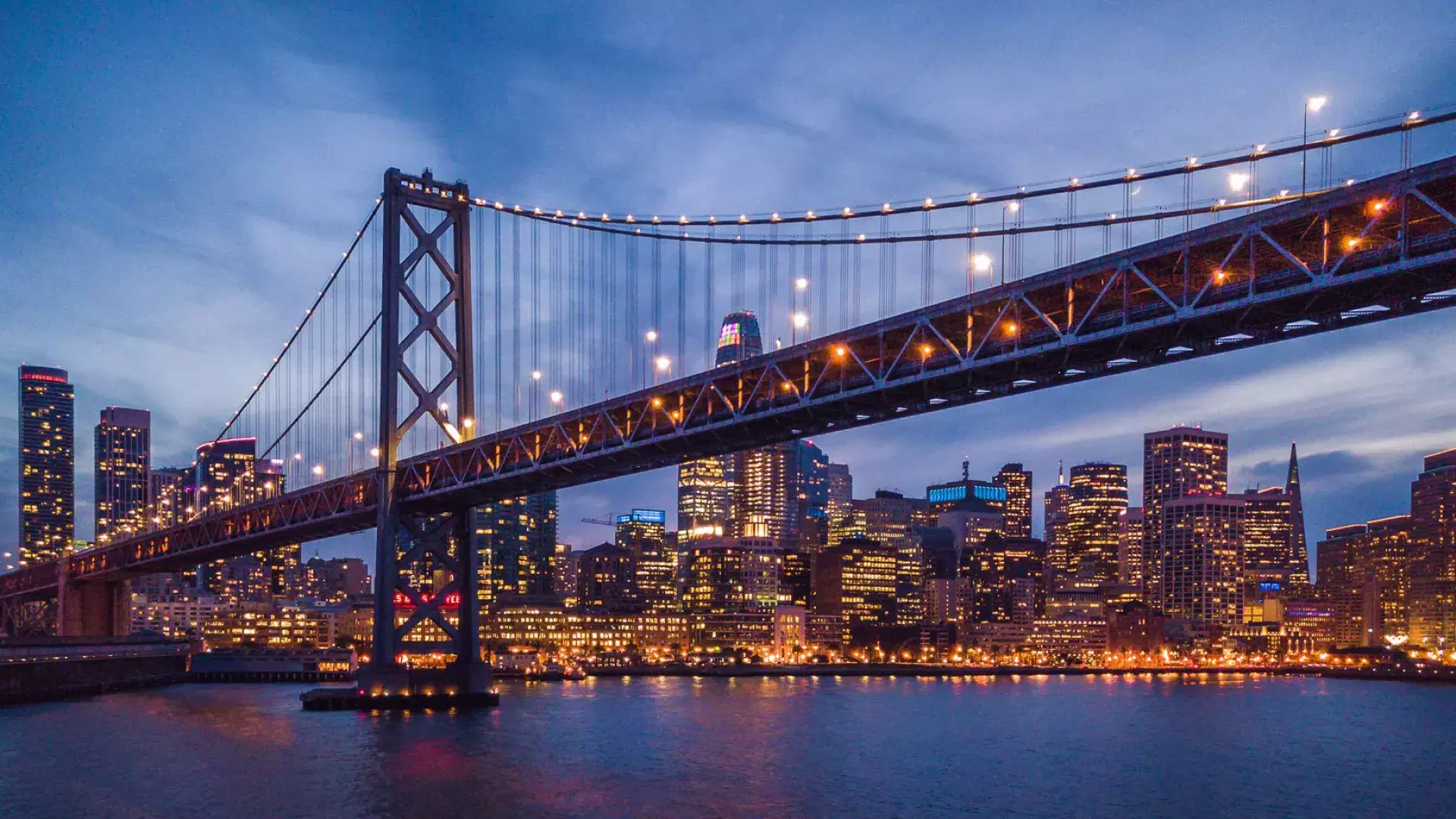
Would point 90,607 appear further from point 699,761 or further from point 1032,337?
point 1032,337

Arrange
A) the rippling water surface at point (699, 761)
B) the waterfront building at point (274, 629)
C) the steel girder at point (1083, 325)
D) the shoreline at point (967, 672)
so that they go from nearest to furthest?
1. the steel girder at point (1083, 325)
2. the rippling water surface at point (699, 761)
3. the shoreline at point (967, 672)
4. the waterfront building at point (274, 629)

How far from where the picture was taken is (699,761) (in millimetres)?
46562

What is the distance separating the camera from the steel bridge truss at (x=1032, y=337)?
1120 inches

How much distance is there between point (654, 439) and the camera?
47.6 m

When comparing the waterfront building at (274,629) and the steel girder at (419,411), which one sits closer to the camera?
the steel girder at (419,411)

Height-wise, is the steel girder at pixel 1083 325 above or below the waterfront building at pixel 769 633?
above

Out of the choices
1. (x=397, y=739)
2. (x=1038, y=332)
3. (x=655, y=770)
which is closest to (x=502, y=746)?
(x=397, y=739)

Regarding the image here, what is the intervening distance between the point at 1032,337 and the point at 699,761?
19.7 metres

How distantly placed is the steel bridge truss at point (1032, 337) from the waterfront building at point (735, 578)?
5173 inches

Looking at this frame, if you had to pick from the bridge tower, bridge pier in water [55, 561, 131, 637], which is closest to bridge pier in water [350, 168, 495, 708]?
the bridge tower

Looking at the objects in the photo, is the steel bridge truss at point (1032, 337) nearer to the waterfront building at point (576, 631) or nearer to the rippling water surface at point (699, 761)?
the rippling water surface at point (699, 761)

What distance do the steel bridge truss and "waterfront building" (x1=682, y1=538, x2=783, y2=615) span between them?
131m

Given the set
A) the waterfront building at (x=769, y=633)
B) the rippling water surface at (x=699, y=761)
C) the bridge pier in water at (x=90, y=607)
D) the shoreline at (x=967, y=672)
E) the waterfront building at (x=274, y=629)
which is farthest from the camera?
the waterfront building at (x=769, y=633)

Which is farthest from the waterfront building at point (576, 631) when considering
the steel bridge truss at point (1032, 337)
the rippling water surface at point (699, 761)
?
the steel bridge truss at point (1032, 337)
